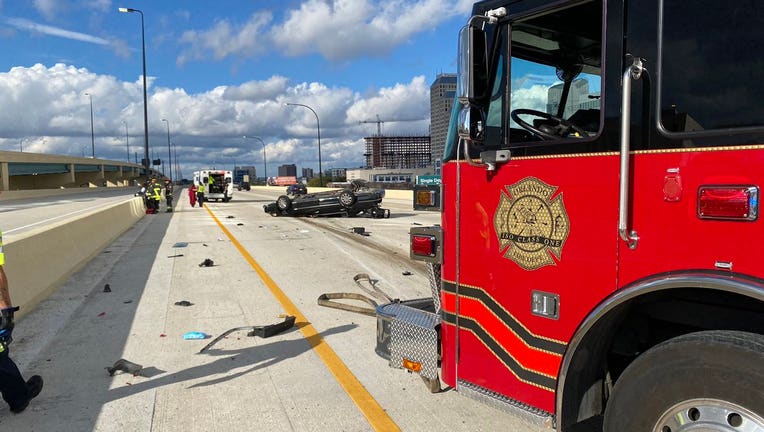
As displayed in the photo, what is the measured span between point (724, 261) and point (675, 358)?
1.47 ft

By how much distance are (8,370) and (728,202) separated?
14.7 ft

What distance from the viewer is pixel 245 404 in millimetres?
4074

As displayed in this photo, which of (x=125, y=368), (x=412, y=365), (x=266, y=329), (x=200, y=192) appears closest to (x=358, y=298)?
(x=266, y=329)

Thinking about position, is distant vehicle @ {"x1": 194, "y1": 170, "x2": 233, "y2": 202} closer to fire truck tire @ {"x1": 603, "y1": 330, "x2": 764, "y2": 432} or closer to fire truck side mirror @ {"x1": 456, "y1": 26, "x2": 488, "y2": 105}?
fire truck side mirror @ {"x1": 456, "y1": 26, "x2": 488, "y2": 105}

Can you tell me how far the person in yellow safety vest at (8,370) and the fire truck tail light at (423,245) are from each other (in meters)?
2.82

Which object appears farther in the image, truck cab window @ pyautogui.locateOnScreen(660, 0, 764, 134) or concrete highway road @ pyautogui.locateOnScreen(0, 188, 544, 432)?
concrete highway road @ pyautogui.locateOnScreen(0, 188, 544, 432)

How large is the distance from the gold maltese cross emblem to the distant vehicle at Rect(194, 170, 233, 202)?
38243 millimetres

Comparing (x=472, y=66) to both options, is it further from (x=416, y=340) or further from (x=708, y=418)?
(x=708, y=418)

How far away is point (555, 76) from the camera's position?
3172 mm

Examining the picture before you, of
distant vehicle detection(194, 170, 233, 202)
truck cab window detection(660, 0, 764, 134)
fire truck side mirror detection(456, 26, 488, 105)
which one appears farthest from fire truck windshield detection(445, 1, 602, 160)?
distant vehicle detection(194, 170, 233, 202)

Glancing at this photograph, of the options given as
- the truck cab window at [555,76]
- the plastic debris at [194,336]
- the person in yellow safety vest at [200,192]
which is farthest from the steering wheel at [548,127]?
the person in yellow safety vest at [200,192]

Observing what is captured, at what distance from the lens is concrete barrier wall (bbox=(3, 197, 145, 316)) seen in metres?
6.53

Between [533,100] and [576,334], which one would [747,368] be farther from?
[533,100]

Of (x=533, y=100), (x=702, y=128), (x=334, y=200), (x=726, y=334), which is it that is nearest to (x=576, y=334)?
(x=726, y=334)
